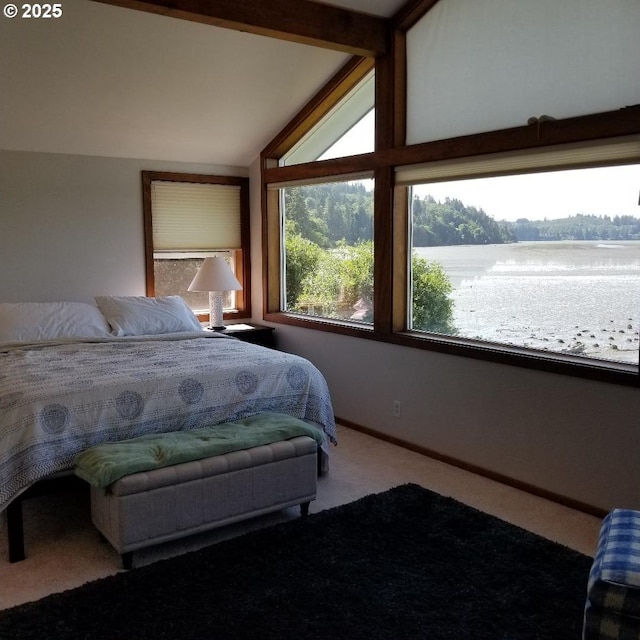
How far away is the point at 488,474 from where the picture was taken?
391 cm

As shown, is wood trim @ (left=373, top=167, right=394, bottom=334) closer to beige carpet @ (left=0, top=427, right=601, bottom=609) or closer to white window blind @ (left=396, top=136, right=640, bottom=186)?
white window blind @ (left=396, top=136, right=640, bottom=186)

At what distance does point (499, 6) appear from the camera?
373 centimetres

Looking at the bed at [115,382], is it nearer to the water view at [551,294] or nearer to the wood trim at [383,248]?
the wood trim at [383,248]

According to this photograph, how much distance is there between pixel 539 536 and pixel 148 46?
11.8 ft

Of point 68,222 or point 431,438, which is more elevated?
point 68,222

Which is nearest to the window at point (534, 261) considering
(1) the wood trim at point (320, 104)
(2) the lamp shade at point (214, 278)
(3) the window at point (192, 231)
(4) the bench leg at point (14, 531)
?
(1) the wood trim at point (320, 104)

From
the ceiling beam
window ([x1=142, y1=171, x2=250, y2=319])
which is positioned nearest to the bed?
window ([x1=142, y1=171, x2=250, y2=319])

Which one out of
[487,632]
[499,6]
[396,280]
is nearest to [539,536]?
[487,632]

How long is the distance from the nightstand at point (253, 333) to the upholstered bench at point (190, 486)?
7.31ft

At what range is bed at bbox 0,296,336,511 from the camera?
300cm

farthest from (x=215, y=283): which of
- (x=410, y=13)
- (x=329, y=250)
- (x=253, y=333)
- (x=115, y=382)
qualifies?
(x=410, y=13)

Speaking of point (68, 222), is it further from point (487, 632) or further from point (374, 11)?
point (487, 632)

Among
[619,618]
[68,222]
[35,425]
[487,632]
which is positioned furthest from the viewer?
[68,222]

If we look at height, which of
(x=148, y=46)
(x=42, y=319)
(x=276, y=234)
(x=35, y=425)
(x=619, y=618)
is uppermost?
(x=148, y=46)
